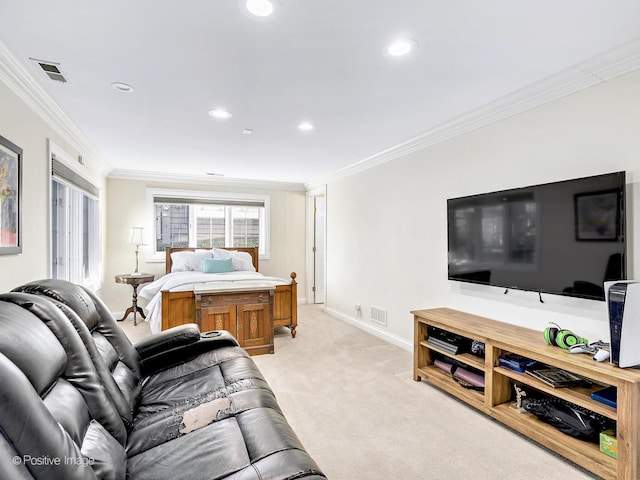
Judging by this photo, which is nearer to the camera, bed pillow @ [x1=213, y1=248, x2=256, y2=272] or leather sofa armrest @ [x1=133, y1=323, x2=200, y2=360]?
leather sofa armrest @ [x1=133, y1=323, x2=200, y2=360]

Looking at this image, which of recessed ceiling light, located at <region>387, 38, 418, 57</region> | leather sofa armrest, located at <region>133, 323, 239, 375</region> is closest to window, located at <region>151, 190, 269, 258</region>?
leather sofa armrest, located at <region>133, 323, 239, 375</region>

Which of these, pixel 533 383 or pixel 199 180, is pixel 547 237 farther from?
pixel 199 180

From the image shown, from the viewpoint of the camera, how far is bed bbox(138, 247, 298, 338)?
3.93m

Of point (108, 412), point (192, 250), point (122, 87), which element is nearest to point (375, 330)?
point (192, 250)

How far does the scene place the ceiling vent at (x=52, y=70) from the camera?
2.26 m

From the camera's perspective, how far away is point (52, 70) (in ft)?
7.72

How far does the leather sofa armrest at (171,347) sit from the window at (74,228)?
1.65m

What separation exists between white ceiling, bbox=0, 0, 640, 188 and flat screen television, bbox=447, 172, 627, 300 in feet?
2.65

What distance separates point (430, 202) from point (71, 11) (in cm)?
318

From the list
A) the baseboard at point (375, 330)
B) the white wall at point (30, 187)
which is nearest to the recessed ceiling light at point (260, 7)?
the white wall at point (30, 187)

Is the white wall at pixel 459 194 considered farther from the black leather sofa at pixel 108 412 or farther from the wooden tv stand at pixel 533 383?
the black leather sofa at pixel 108 412

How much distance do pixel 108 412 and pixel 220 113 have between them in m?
2.50

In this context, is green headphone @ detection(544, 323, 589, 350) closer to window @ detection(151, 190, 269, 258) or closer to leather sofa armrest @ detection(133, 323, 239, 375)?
leather sofa armrest @ detection(133, 323, 239, 375)

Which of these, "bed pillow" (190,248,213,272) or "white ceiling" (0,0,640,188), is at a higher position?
"white ceiling" (0,0,640,188)
